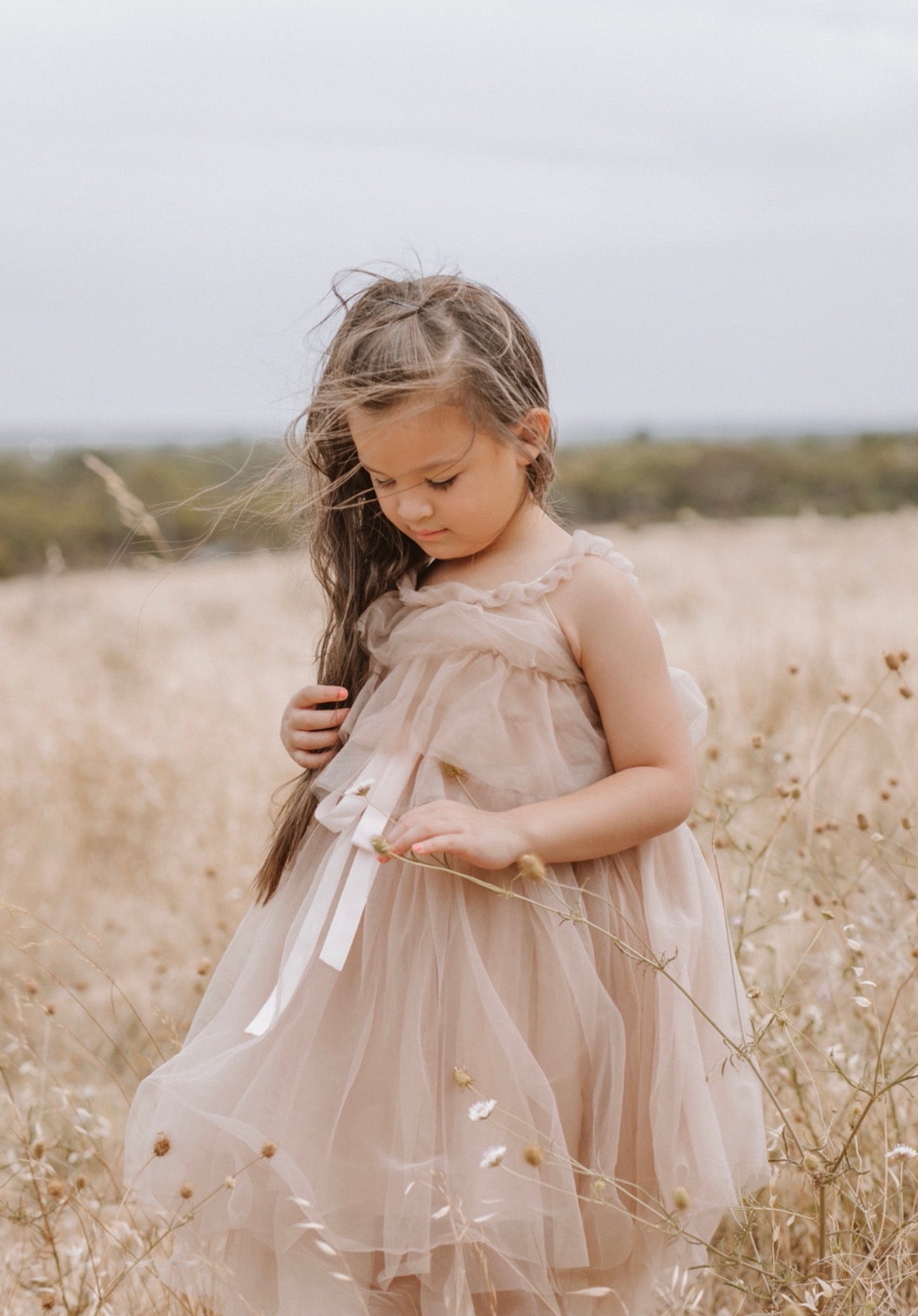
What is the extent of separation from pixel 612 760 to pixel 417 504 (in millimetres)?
486

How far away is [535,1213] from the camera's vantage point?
1.64 meters

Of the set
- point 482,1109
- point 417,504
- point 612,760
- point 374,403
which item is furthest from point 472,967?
point 374,403

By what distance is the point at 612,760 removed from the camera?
1.81 meters

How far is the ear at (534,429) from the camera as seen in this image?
1.86 meters

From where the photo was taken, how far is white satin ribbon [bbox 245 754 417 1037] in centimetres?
170

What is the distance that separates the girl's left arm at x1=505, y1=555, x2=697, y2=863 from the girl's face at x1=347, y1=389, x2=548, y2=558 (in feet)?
0.56

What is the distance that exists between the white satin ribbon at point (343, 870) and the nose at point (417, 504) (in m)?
0.37

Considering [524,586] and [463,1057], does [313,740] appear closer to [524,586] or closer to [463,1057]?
[524,586]

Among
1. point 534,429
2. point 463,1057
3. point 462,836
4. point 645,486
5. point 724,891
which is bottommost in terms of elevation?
point 645,486

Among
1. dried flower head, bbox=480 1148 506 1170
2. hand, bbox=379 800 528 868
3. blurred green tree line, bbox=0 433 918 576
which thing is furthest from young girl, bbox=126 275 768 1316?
blurred green tree line, bbox=0 433 918 576

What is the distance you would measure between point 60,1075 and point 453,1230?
1.85m

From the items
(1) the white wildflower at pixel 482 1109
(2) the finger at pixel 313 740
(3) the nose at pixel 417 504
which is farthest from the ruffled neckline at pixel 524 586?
(1) the white wildflower at pixel 482 1109

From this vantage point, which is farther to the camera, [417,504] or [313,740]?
[313,740]

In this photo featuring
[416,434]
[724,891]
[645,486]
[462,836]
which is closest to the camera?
[462,836]
